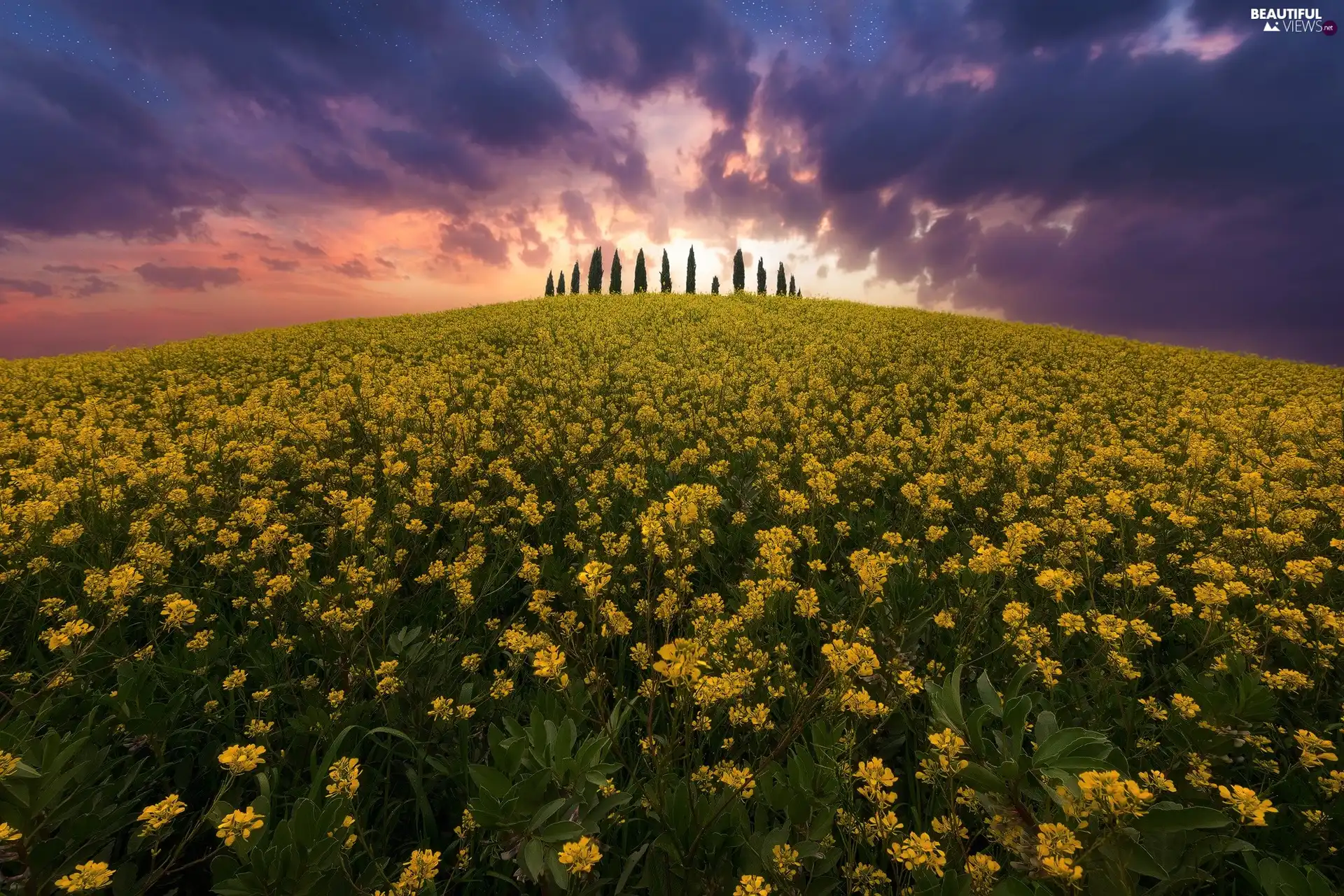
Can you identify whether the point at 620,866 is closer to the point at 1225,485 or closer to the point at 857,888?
the point at 857,888

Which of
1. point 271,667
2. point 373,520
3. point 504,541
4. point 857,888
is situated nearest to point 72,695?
point 271,667

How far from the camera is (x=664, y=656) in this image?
81.8 inches

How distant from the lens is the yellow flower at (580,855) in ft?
5.86

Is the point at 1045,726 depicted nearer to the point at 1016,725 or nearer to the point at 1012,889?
the point at 1016,725

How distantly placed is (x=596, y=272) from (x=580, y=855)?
191ft

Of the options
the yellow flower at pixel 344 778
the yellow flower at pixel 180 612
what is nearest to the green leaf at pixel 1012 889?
the yellow flower at pixel 344 778

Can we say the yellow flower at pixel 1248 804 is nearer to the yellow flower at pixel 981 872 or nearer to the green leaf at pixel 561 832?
the yellow flower at pixel 981 872

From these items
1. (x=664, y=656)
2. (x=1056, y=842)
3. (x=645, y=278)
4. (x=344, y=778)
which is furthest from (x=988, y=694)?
(x=645, y=278)

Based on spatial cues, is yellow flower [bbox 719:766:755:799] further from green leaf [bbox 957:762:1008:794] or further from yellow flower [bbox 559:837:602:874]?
green leaf [bbox 957:762:1008:794]

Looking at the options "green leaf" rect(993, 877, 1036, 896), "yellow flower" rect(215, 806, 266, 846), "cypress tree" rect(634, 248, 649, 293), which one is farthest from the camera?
"cypress tree" rect(634, 248, 649, 293)

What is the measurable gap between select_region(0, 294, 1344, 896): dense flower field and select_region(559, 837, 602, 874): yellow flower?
11mm

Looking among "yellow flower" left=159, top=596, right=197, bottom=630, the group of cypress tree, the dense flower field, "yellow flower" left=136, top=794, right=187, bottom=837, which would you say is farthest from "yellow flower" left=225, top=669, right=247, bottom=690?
the group of cypress tree

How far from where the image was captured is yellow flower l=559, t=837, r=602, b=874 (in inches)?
70.4

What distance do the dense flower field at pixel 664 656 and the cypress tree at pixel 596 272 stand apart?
4818 cm
